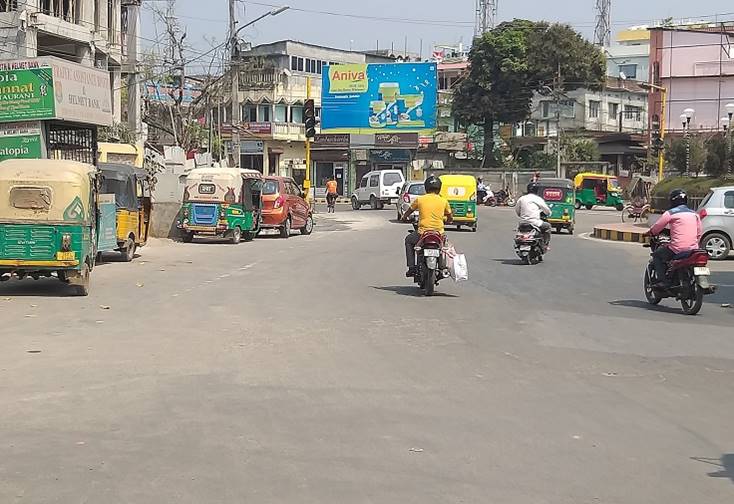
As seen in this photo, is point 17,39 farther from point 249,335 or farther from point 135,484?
point 135,484

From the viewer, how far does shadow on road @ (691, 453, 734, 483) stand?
5613mm

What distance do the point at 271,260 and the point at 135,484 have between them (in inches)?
634

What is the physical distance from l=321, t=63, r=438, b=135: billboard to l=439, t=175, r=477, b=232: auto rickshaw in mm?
26744

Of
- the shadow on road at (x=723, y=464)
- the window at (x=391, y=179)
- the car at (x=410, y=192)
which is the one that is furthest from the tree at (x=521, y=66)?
the shadow on road at (x=723, y=464)

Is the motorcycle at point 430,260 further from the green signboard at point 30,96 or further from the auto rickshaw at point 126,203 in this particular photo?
the green signboard at point 30,96

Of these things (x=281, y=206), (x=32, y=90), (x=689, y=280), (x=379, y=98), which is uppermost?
(x=379, y=98)

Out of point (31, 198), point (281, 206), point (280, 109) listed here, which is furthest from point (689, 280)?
point (280, 109)

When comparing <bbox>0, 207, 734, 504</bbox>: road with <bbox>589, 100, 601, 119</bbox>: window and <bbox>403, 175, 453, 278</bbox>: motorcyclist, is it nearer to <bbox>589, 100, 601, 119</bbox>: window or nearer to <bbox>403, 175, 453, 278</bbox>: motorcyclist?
<bbox>403, 175, 453, 278</bbox>: motorcyclist

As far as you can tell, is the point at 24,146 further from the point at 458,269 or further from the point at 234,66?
the point at 234,66

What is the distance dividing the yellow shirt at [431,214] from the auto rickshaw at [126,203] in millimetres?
7872

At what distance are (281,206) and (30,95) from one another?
31.8ft

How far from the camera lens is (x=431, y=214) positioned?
14484 millimetres

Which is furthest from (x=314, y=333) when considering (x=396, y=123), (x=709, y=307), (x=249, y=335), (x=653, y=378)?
(x=396, y=123)

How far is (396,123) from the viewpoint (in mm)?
61000
